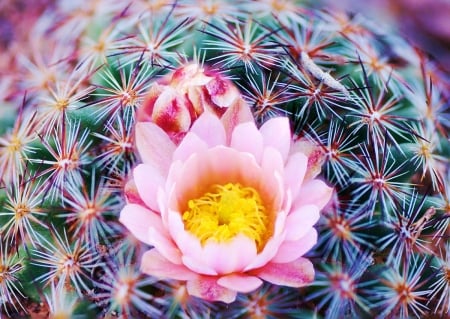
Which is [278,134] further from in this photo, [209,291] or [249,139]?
[209,291]

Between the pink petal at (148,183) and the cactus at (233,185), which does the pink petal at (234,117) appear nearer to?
the cactus at (233,185)

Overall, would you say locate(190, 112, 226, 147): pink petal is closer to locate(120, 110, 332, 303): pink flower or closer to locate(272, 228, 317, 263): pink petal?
locate(120, 110, 332, 303): pink flower

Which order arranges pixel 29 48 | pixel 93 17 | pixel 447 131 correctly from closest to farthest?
1. pixel 447 131
2. pixel 93 17
3. pixel 29 48

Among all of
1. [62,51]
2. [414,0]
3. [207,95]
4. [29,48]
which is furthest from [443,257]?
[414,0]

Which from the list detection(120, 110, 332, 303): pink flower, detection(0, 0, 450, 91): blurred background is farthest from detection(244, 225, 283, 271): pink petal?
detection(0, 0, 450, 91): blurred background

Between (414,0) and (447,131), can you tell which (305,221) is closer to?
(447,131)

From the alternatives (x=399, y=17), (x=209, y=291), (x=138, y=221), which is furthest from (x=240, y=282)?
(x=399, y=17)
